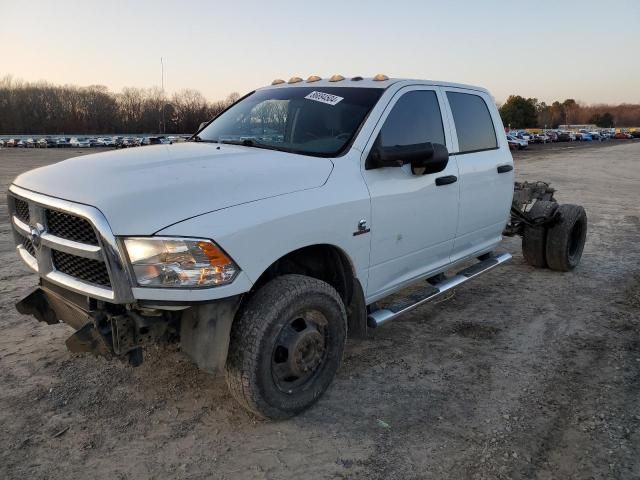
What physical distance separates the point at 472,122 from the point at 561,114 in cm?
17708

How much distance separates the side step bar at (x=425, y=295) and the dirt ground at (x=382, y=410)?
41 centimetres

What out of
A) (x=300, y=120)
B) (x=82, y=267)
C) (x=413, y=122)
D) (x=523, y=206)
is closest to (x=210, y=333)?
(x=82, y=267)

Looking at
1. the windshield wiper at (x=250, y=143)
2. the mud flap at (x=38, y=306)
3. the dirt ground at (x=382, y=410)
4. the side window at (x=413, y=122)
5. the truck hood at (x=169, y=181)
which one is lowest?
the dirt ground at (x=382, y=410)

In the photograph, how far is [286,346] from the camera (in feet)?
10.2

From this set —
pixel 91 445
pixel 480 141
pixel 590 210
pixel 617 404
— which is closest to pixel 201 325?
pixel 91 445

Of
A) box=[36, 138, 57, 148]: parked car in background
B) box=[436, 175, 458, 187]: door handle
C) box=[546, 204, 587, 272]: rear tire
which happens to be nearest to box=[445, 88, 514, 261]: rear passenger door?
box=[436, 175, 458, 187]: door handle

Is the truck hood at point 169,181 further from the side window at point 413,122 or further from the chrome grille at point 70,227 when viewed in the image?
the side window at point 413,122

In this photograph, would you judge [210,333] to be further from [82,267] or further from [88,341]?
[82,267]

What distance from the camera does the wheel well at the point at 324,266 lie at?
3392 mm

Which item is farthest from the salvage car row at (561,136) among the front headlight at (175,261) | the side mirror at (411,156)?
the front headlight at (175,261)

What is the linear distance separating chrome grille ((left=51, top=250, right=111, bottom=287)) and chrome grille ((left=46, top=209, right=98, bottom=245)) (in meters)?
0.11

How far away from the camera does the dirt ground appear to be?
2842 mm

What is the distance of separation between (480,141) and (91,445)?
3931 mm

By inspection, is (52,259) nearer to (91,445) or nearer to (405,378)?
(91,445)
